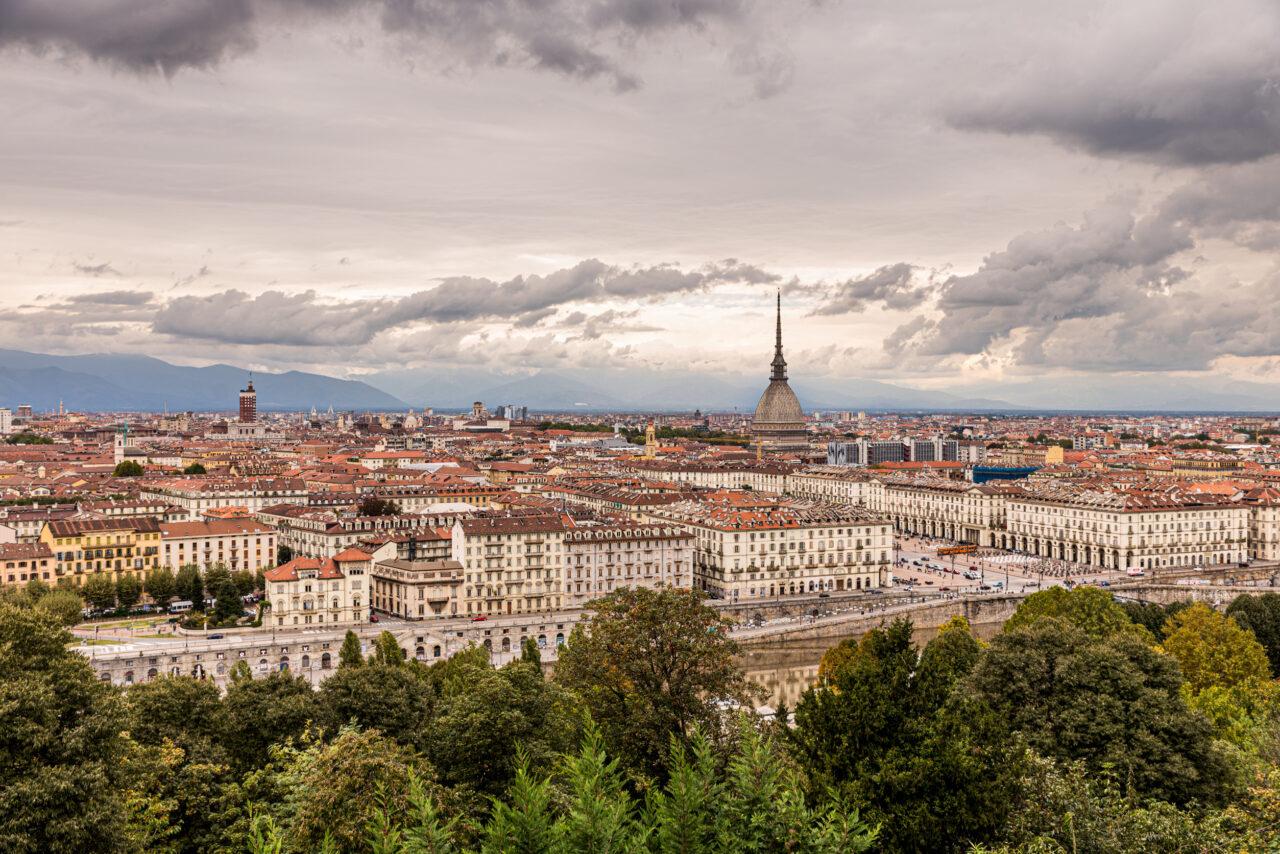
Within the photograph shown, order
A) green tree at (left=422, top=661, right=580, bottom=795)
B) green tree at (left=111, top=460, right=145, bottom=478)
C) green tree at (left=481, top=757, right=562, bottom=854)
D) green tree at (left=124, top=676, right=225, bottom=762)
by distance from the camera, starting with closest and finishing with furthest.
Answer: green tree at (left=481, top=757, right=562, bottom=854)
green tree at (left=422, top=661, right=580, bottom=795)
green tree at (left=124, top=676, right=225, bottom=762)
green tree at (left=111, top=460, right=145, bottom=478)

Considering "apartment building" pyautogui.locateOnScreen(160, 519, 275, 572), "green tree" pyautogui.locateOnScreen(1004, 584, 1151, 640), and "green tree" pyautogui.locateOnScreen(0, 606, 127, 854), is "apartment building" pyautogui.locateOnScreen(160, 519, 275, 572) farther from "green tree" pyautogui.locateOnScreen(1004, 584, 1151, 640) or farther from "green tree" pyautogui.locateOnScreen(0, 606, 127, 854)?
"green tree" pyautogui.locateOnScreen(0, 606, 127, 854)

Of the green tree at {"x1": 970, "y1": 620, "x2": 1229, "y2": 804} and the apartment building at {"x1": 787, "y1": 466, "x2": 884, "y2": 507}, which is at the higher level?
the green tree at {"x1": 970, "y1": 620, "x2": 1229, "y2": 804}

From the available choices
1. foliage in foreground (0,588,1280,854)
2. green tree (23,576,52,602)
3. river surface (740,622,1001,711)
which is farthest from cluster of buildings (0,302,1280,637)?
foliage in foreground (0,588,1280,854)

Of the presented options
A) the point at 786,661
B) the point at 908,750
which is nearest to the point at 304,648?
the point at 786,661

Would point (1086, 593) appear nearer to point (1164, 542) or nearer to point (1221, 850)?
point (1221, 850)

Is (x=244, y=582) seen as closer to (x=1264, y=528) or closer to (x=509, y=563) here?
(x=509, y=563)

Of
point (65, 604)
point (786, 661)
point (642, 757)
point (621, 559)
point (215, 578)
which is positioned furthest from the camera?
point (621, 559)

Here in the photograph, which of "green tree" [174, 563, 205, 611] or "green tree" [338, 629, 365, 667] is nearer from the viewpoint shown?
"green tree" [338, 629, 365, 667]
